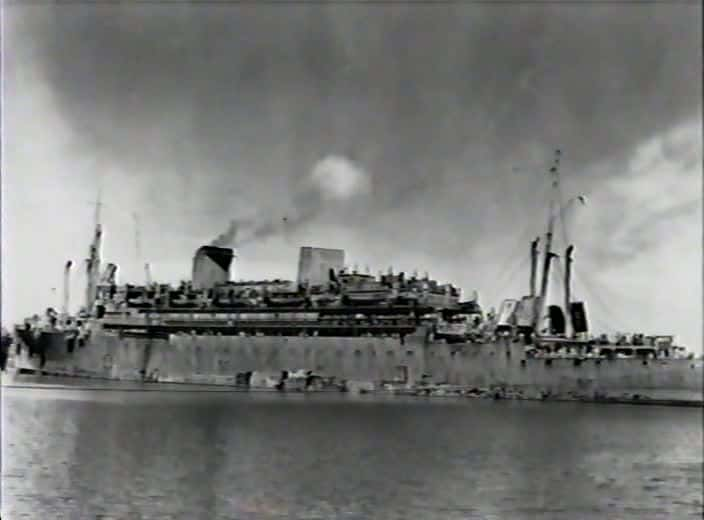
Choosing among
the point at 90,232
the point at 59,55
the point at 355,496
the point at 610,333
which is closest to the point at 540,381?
the point at 610,333

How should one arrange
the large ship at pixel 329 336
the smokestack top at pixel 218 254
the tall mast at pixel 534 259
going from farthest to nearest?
1. the large ship at pixel 329 336
2. the tall mast at pixel 534 259
3. the smokestack top at pixel 218 254

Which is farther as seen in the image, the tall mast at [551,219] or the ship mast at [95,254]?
the tall mast at [551,219]

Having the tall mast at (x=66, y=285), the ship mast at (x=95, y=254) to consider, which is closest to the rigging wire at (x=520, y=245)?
the ship mast at (x=95, y=254)

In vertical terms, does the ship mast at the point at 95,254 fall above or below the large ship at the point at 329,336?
above

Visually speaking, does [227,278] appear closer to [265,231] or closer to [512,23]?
[265,231]

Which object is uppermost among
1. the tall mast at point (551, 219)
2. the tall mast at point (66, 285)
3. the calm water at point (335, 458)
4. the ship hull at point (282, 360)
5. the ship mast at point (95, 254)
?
the tall mast at point (551, 219)

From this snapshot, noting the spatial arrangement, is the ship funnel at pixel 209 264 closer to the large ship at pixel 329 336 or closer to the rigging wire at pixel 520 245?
the large ship at pixel 329 336

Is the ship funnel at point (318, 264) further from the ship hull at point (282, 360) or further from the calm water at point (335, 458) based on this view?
the calm water at point (335, 458)

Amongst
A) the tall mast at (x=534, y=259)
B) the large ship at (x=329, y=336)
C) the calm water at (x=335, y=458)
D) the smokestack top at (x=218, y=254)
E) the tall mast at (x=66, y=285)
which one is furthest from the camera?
the large ship at (x=329, y=336)
